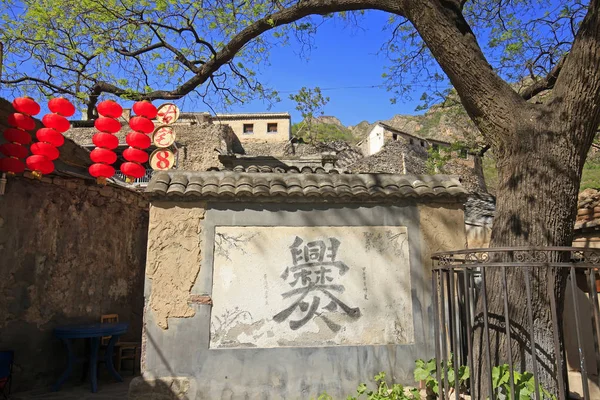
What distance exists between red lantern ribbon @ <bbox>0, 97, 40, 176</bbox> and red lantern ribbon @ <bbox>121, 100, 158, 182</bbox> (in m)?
1.38

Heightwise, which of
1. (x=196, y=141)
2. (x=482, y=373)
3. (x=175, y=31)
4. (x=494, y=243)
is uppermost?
(x=196, y=141)

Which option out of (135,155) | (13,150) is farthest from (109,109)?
(13,150)

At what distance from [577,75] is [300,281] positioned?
3423 mm

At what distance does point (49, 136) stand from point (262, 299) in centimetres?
375

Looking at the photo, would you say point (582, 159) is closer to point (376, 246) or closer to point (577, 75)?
point (577, 75)

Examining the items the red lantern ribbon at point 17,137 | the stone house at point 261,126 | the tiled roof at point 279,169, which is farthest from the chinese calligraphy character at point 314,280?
A: the stone house at point 261,126

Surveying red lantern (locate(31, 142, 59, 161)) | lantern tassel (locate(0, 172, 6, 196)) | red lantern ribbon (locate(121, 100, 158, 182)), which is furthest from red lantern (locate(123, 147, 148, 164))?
lantern tassel (locate(0, 172, 6, 196))

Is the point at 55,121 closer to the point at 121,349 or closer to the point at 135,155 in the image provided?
the point at 135,155

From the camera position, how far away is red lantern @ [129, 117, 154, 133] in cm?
663

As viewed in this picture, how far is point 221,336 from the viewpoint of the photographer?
474 cm

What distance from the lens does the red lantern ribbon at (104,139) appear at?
20.3 feet

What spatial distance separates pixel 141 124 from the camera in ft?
21.9

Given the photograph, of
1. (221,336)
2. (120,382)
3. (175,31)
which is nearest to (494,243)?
(221,336)

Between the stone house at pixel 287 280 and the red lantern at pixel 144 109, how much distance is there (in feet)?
6.58
